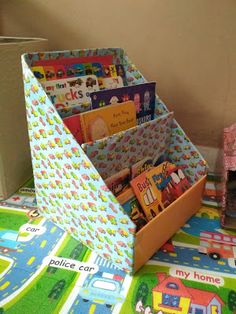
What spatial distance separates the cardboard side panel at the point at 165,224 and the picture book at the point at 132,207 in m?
0.04

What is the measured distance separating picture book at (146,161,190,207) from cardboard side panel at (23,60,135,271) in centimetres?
18

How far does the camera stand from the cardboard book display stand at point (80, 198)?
0.60m

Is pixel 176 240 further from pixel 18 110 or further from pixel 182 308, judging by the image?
pixel 18 110

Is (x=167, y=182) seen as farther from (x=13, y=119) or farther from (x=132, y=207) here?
(x=13, y=119)

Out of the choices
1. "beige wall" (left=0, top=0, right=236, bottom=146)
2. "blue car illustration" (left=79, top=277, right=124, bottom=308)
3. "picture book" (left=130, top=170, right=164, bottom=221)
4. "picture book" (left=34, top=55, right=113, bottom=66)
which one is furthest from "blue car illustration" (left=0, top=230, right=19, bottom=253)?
"beige wall" (left=0, top=0, right=236, bottom=146)

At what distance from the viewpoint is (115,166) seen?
0.69 m

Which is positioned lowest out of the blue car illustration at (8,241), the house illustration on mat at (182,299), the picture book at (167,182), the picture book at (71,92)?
the house illustration on mat at (182,299)

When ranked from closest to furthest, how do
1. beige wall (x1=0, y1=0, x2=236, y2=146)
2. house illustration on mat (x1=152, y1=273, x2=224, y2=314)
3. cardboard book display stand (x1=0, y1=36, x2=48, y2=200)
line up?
house illustration on mat (x1=152, y1=273, x2=224, y2=314), cardboard book display stand (x1=0, y1=36, x2=48, y2=200), beige wall (x1=0, y1=0, x2=236, y2=146)

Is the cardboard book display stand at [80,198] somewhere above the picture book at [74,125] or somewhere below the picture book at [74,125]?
below

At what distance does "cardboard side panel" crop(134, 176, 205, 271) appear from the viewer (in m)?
0.63

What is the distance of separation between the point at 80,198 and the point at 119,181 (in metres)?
0.11

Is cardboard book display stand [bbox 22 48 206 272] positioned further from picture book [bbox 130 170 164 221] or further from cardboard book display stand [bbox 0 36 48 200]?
cardboard book display stand [bbox 0 36 48 200]

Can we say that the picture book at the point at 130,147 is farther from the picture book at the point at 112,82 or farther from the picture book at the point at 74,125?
the picture book at the point at 112,82

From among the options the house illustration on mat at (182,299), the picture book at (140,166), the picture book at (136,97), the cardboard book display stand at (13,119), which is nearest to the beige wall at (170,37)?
the cardboard book display stand at (13,119)
